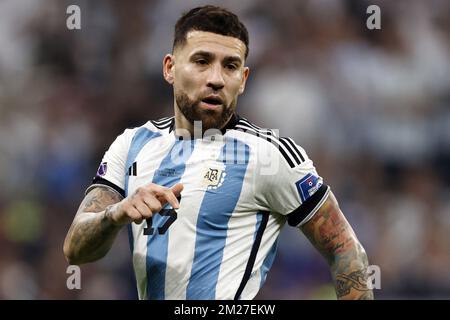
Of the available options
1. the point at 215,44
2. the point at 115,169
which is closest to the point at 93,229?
the point at 115,169

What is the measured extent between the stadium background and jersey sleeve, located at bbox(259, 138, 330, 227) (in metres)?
3.40

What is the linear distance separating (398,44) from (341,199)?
1.77 m

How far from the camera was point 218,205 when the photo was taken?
4004mm

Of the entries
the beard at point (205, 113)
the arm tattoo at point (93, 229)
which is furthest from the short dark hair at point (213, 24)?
the arm tattoo at point (93, 229)

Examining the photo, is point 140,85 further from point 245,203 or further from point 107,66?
point 245,203

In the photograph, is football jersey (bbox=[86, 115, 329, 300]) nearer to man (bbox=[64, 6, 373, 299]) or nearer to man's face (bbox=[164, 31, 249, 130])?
man (bbox=[64, 6, 373, 299])

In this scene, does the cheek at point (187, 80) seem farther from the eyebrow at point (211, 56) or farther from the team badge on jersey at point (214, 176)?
the team badge on jersey at point (214, 176)

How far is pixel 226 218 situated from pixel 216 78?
2.19ft

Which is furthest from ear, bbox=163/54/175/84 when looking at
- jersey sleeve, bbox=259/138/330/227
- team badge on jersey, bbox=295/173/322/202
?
team badge on jersey, bbox=295/173/322/202

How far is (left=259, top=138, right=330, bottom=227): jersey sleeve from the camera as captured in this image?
3.95m

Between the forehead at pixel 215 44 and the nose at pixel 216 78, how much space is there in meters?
0.08

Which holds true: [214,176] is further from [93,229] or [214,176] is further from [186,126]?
[93,229]
